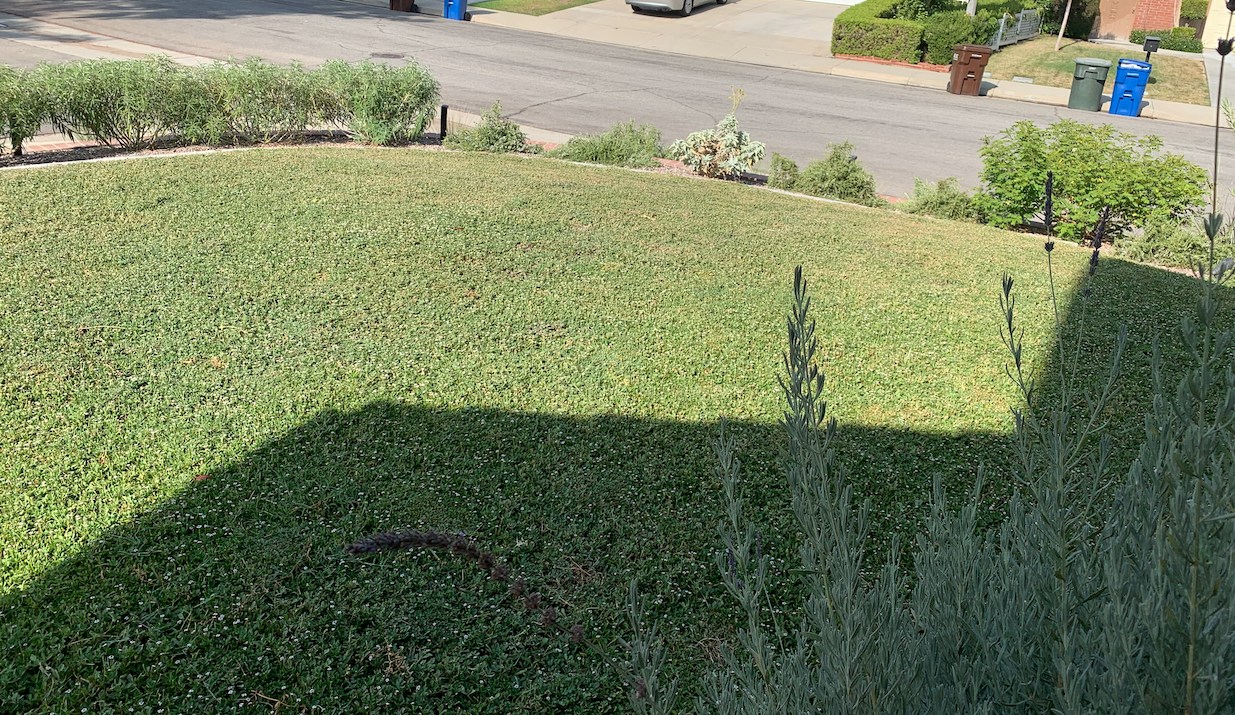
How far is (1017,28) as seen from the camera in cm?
3111

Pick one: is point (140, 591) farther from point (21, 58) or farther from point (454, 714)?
point (21, 58)

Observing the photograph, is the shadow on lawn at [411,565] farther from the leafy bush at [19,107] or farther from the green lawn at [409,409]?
the leafy bush at [19,107]

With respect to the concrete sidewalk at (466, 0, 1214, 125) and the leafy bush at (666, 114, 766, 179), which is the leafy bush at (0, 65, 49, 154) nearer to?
the leafy bush at (666, 114, 766, 179)

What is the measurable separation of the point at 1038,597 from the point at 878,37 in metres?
26.9

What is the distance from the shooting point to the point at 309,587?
12.6ft

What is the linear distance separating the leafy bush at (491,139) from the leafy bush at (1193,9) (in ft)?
109

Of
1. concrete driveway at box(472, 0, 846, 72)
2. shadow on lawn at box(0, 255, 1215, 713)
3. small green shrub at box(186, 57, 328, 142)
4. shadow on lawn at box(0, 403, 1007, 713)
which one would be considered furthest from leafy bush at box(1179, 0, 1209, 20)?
shadow on lawn at box(0, 403, 1007, 713)

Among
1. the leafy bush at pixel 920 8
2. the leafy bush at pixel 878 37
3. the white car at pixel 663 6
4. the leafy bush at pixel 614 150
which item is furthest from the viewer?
the white car at pixel 663 6

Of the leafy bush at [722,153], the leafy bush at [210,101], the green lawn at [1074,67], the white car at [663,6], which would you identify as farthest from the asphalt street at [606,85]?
the white car at [663,6]

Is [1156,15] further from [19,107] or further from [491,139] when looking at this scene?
[19,107]

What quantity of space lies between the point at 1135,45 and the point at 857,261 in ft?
101

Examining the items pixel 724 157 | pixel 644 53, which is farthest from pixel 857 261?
pixel 644 53

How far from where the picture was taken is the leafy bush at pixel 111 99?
10328 mm

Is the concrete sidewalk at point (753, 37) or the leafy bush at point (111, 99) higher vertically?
the concrete sidewalk at point (753, 37)
